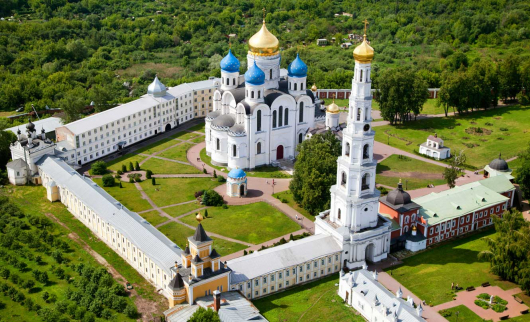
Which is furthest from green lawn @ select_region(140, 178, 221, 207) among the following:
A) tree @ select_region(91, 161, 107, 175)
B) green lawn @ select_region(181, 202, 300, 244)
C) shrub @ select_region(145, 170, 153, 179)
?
tree @ select_region(91, 161, 107, 175)

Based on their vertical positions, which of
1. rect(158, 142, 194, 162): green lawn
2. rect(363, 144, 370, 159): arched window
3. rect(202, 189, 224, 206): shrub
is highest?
rect(363, 144, 370, 159): arched window

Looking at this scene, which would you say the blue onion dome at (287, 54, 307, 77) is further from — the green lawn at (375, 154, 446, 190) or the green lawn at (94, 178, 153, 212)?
the green lawn at (94, 178, 153, 212)

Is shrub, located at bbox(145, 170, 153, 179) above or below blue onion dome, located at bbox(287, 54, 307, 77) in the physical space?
below

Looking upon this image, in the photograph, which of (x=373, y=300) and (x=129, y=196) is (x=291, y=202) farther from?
(x=373, y=300)

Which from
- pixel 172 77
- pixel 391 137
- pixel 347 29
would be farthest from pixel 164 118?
pixel 347 29

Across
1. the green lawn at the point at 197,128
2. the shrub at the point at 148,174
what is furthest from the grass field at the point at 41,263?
the green lawn at the point at 197,128

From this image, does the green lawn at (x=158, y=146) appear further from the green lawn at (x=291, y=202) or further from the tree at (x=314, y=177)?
the tree at (x=314, y=177)
